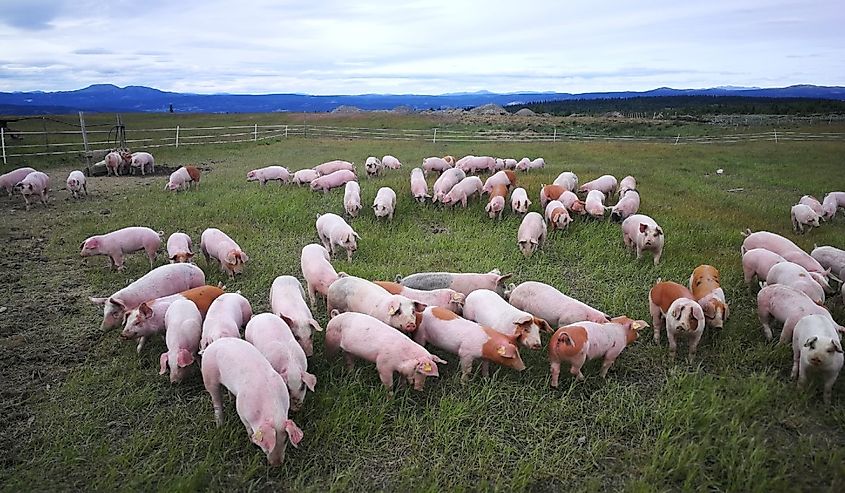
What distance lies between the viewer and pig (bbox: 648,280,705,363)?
184 inches

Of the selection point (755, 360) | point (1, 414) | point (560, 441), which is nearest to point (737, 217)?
point (755, 360)

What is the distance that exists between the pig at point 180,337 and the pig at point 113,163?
1189cm

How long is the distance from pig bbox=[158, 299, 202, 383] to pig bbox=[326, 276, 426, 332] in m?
1.32

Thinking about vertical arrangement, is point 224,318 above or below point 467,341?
above

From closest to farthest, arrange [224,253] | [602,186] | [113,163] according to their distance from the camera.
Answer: [224,253]
[602,186]
[113,163]

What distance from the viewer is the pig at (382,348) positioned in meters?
4.16

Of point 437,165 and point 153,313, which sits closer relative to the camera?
point 153,313

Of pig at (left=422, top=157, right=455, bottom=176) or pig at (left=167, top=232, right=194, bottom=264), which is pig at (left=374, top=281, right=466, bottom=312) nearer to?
pig at (left=167, top=232, right=194, bottom=264)

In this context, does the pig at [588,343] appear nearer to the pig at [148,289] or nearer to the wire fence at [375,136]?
the pig at [148,289]

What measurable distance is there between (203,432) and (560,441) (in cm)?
253

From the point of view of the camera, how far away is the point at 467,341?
452 centimetres

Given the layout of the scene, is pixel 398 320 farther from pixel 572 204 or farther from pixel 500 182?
pixel 500 182

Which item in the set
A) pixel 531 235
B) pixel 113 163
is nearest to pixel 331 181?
pixel 531 235

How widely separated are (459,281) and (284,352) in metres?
2.42
